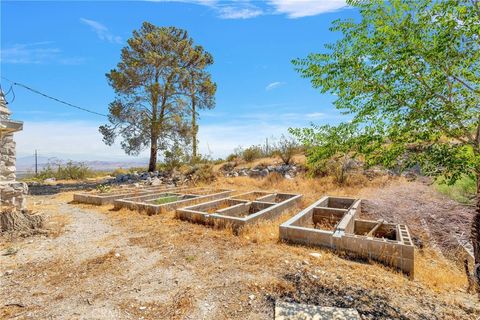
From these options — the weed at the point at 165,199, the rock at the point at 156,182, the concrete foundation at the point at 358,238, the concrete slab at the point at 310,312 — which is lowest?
the concrete slab at the point at 310,312

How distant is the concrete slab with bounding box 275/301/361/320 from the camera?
287cm

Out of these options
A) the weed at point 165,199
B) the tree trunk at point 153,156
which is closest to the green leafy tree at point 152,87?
the tree trunk at point 153,156

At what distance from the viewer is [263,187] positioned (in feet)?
42.8

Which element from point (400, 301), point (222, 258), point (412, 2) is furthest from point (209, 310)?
point (412, 2)

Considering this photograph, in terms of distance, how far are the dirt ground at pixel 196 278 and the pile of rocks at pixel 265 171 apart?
29.0 ft

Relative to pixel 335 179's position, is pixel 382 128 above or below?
above

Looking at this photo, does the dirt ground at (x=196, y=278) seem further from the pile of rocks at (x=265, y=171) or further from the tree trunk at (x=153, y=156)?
the tree trunk at (x=153, y=156)

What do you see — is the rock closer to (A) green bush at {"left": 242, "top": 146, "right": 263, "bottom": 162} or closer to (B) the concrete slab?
(A) green bush at {"left": 242, "top": 146, "right": 263, "bottom": 162}

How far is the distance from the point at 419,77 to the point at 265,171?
12491mm

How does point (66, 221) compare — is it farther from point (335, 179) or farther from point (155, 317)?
point (335, 179)

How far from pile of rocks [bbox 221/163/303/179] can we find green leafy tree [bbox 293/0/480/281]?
11.1 meters

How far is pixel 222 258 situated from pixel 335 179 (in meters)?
9.56

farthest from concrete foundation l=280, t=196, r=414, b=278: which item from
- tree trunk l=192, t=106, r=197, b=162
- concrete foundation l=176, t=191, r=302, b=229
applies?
tree trunk l=192, t=106, r=197, b=162

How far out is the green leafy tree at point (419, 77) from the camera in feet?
9.11
